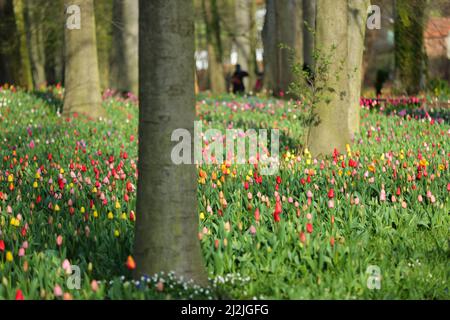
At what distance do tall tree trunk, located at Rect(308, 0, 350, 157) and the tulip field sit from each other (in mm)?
258

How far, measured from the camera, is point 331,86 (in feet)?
31.2

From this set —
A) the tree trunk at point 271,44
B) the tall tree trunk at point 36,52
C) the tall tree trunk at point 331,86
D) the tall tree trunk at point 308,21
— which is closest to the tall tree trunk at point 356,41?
the tall tree trunk at point 331,86

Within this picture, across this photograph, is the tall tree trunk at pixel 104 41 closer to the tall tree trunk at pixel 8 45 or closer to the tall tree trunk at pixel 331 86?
the tall tree trunk at pixel 8 45

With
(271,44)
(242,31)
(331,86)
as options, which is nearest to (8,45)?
(271,44)

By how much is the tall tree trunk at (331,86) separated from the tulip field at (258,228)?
0.26m

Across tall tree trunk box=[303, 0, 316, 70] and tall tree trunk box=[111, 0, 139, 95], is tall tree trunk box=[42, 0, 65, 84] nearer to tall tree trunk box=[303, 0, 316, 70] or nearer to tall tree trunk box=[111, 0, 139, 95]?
tall tree trunk box=[111, 0, 139, 95]

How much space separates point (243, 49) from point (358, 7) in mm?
16557

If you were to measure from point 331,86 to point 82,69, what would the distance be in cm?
617

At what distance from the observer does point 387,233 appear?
6.02 meters

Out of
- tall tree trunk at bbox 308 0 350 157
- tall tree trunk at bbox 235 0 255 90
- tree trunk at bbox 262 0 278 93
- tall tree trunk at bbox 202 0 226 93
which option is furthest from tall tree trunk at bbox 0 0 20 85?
tall tree trunk at bbox 202 0 226 93

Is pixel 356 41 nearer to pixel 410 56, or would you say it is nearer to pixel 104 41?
pixel 410 56

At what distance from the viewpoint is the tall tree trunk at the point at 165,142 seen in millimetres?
4574
